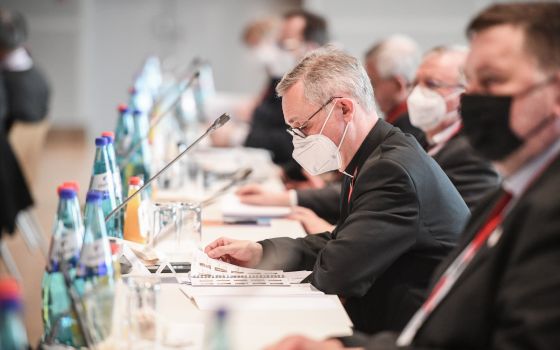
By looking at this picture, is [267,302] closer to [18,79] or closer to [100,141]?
[100,141]

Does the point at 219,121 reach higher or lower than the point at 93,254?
higher

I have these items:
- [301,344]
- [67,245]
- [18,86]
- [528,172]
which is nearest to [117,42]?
[18,86]

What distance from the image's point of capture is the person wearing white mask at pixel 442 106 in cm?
272

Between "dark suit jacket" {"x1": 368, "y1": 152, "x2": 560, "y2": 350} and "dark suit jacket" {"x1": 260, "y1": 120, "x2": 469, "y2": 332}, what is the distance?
1.78ft

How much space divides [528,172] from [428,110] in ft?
5.15

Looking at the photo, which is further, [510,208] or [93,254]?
[93,254]

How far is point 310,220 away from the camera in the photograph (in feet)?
9.27

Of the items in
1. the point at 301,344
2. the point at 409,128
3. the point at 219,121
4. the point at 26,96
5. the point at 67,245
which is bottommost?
the point at 26,96

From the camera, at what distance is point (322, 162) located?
2.21m

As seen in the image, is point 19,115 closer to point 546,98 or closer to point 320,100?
point 320,100

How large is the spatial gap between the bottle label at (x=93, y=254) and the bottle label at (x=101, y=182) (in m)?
0.57

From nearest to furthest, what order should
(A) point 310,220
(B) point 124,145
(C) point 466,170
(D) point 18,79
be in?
1. (C) point 466,170
2. (A) point 310,220
3. (B) point 124,145
4. (D) point 18,79

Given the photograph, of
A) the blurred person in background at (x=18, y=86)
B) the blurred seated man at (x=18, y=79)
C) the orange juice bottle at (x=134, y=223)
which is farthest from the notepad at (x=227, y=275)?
the blurred seated man at (x=18, y=79)

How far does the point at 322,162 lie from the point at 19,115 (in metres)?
3.17
